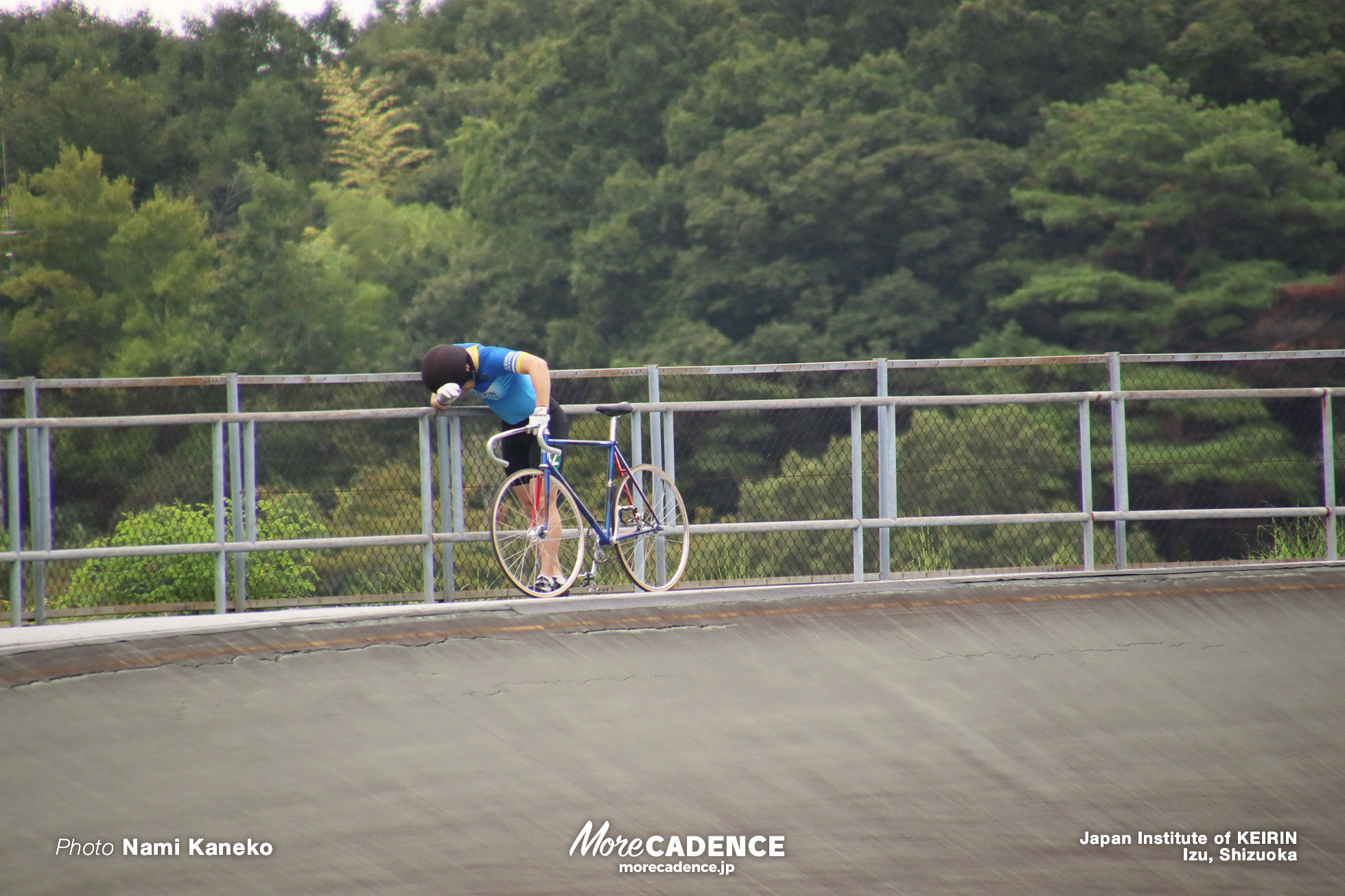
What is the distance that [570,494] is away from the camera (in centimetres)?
1019

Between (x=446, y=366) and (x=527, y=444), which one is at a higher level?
(x=446, y=366)

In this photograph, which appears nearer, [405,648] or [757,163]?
[405,648]

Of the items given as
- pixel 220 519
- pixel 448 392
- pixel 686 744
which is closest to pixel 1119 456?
pixel 448 392

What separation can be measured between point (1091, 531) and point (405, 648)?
5.54m

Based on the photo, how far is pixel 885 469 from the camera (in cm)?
1141

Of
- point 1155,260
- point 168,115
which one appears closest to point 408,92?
point 168,115

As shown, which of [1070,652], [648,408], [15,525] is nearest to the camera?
[1070,652]

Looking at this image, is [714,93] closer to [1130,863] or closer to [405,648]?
[405,648]

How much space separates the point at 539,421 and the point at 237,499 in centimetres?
211

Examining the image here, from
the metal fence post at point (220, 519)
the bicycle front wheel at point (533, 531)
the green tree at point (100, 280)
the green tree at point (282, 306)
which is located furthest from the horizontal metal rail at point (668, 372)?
the green tree at point (100, 280)

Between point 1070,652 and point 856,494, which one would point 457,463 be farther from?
point 1070,652

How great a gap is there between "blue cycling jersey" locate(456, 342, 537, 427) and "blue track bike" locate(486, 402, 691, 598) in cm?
18

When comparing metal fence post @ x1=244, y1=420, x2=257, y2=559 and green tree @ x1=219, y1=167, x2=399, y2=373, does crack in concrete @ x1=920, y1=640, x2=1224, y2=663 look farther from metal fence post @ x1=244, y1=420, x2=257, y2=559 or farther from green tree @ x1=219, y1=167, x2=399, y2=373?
green tree @ x1=219, y1=167, x2=399, y2=373

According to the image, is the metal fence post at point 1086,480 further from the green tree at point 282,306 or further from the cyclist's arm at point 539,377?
the green tree at point 282,306
